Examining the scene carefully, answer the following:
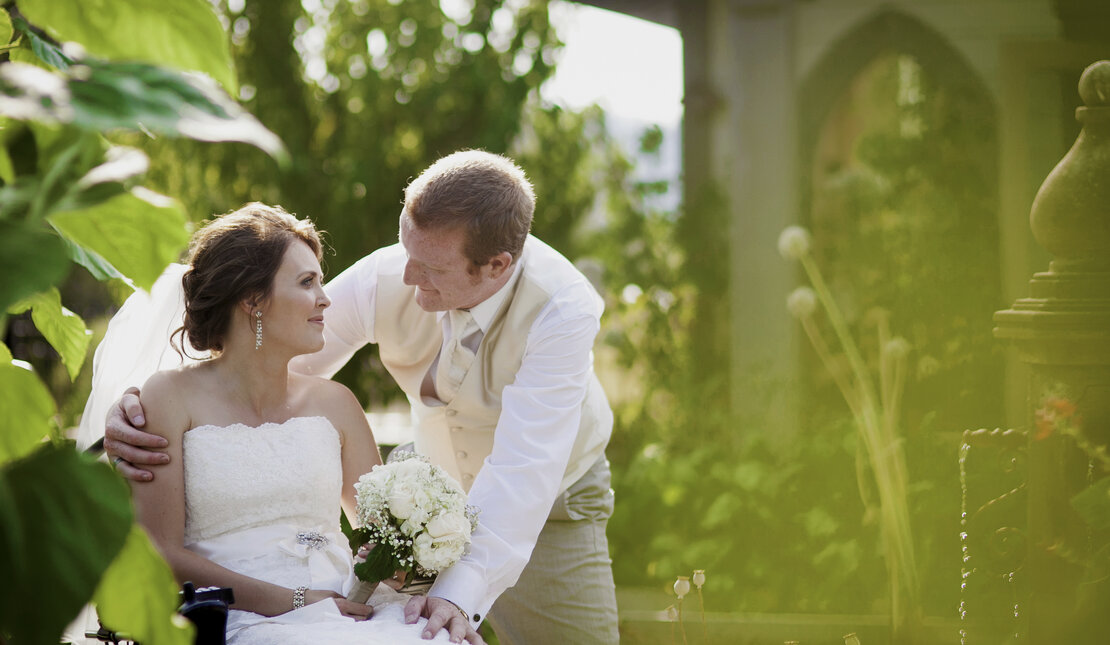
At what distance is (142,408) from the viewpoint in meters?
2.38

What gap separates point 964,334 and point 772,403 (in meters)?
1.27

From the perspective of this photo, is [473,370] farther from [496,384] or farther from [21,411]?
[21,411]

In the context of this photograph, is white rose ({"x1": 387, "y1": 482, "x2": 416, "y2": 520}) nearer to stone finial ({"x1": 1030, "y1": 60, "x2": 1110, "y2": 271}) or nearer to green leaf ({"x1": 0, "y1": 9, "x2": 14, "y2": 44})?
green leaf ({"x1": 0, "y1": 9, "x2": 14, "y2": 44})

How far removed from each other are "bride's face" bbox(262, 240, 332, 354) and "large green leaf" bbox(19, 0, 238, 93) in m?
1.58

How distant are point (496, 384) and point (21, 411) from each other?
2.00m

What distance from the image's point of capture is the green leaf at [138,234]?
33.9 inches

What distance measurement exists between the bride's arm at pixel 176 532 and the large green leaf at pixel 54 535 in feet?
5.16

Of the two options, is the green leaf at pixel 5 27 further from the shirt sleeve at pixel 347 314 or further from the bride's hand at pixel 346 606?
the shirt sleeve at pixel 347 314

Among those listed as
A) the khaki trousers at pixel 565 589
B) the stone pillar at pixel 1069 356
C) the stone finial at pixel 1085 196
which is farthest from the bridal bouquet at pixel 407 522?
the stone finial at pixel 1085 196

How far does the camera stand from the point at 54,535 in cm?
77

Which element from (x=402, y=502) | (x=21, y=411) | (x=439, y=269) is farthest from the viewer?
(x=439, y=269)

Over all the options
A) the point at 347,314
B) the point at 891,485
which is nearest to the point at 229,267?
the point at 347,314

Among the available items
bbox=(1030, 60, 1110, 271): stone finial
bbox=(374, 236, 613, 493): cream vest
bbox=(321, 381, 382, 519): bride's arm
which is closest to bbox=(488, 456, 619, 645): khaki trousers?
bbox=(374, 236, 613, 493): cream vest

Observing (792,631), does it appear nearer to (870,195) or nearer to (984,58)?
(870,195)
